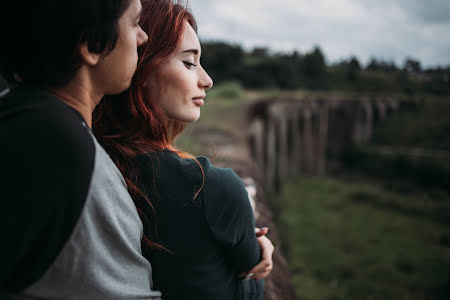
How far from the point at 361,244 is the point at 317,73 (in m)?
20.3

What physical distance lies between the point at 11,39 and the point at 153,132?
0.62 meters

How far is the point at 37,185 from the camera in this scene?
80 cm

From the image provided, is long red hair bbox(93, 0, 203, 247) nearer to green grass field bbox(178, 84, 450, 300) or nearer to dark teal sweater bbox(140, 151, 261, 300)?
dark teal sweater bbox(140, 151, 261, 300)

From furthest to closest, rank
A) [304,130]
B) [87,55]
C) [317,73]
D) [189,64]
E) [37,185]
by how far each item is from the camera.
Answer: [317,73]
[304,130]
[189,64]
[87,55]
[37,185]

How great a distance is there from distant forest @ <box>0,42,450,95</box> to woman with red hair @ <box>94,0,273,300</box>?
63.4 feet

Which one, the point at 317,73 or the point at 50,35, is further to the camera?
the point at 317,73

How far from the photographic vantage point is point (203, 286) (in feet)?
4.48

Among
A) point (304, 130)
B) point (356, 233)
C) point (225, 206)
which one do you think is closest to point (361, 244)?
point (356, 233)

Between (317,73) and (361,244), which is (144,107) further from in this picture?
(317,73)

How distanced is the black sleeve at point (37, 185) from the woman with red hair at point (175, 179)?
40 cm

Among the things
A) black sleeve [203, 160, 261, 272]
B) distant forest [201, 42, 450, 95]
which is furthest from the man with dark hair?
distant forest [201, 42, 450, 95]

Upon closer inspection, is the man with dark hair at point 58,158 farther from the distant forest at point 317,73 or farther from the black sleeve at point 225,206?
the distant forest at point 317,73

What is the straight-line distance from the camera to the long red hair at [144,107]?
135 cm

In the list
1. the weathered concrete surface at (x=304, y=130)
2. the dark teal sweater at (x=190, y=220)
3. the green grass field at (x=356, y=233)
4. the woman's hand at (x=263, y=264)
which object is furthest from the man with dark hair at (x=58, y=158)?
the weathered concrete surface at (x=304, y=130)
